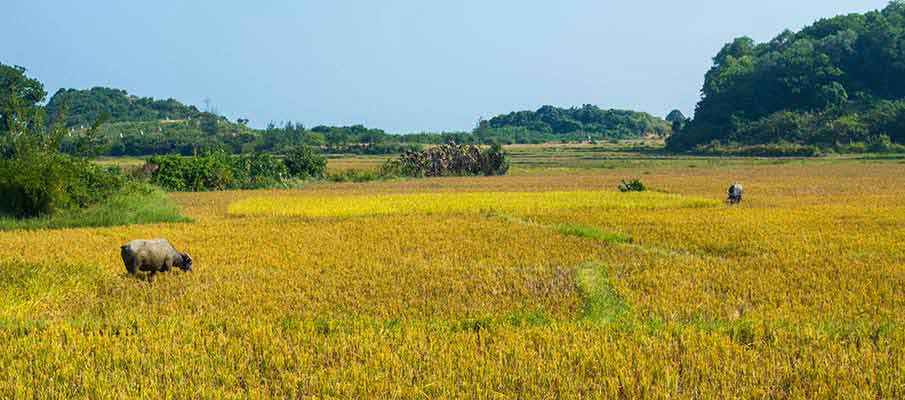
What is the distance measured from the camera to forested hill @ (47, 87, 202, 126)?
133375 millimetres

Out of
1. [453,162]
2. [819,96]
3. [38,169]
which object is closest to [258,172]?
[453,162]

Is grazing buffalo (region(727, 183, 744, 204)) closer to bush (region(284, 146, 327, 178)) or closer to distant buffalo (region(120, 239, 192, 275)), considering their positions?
distant buffalo (region(120, 239, 192, 275))

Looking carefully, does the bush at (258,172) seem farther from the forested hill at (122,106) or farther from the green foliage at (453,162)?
the forested hill at (122,106)

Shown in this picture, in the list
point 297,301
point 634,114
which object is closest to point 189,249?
point 297,301

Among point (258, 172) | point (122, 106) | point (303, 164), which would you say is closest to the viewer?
point (258, 172)

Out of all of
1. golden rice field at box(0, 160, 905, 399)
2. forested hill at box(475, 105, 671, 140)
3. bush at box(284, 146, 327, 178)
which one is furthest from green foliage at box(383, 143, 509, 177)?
forested hill at box(475, 105, 671, 140)

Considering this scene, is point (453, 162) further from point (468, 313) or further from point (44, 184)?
point (468, 313)

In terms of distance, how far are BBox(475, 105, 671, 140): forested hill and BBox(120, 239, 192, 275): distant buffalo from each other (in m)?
143

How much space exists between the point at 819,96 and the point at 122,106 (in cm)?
12368

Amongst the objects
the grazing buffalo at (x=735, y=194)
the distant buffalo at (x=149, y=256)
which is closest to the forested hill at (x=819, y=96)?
the grazing buffalo at (x=735, y=194)

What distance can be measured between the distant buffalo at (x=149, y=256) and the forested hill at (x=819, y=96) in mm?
68492

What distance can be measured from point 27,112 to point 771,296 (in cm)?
1642

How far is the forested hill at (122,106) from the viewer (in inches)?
5251

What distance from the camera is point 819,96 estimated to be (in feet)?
263
